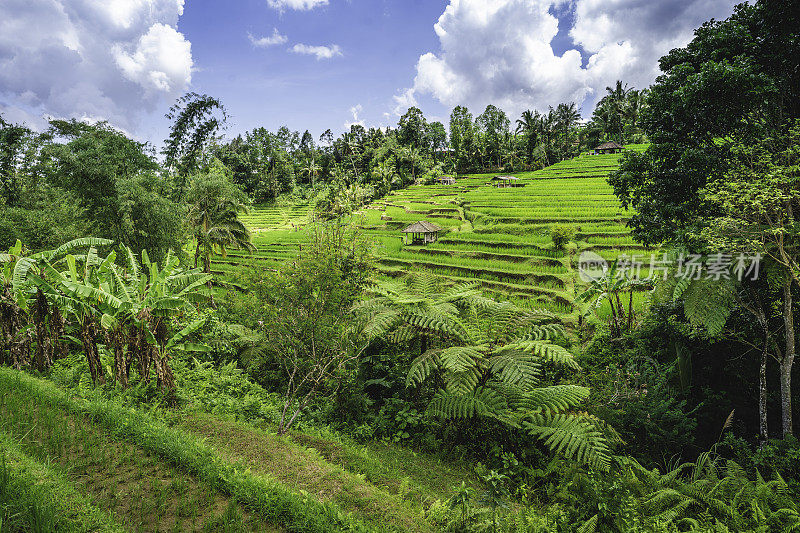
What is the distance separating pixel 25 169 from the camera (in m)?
17.6

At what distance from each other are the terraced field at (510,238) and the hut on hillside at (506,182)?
48 cm

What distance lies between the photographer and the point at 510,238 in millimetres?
19109

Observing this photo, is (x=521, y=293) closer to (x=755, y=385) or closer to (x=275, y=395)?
(x=755, y=385)

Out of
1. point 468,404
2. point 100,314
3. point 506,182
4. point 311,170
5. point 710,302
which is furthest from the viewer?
point 311,170

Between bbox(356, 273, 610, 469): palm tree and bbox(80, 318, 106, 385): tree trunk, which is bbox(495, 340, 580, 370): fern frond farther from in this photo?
bbox(80, 318, 106, 385): tree trunk

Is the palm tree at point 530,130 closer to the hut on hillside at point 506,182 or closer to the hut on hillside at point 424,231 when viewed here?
the hut on hillside at point 506,182

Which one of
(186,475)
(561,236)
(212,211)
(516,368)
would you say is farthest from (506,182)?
(186,475)

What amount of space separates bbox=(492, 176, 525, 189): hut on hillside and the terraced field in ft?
1.58

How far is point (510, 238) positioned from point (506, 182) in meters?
21.9

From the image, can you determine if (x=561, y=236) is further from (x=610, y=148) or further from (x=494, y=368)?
(x=610, y=148)

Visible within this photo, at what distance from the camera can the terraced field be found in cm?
1404

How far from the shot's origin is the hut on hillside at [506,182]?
1423 inches

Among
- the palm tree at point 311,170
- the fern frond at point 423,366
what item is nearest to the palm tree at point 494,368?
the fern frond at point 423,366

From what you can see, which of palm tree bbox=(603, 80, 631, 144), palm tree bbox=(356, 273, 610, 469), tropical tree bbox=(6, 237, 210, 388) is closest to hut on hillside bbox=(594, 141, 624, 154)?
palm tree bbox=(603, 80, 631, 144)
